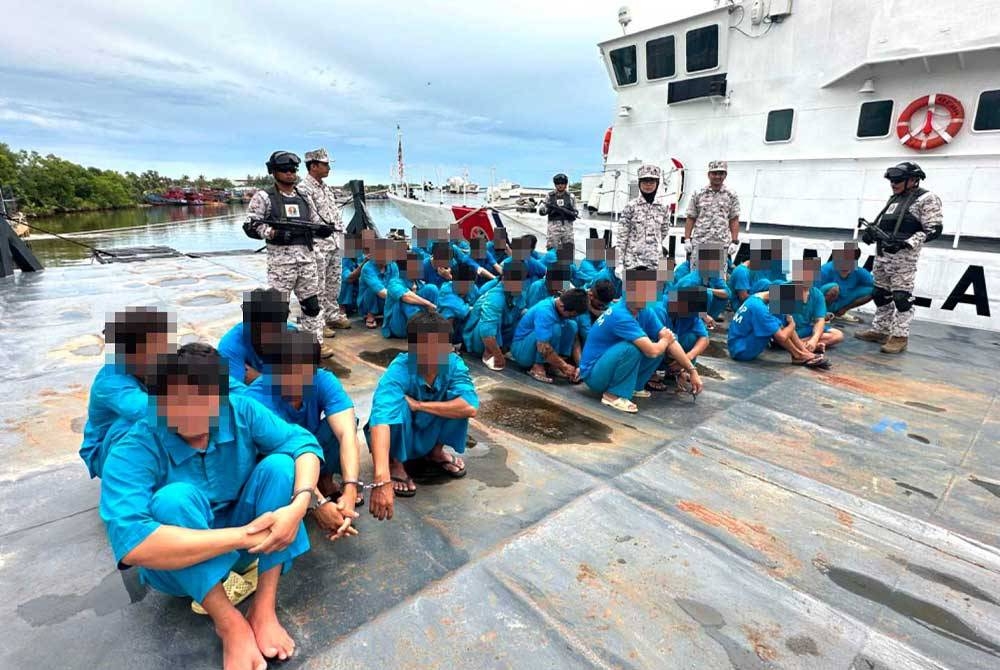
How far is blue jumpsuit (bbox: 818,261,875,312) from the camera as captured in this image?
5.73 m

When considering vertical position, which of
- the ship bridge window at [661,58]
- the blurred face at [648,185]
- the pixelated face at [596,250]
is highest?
the ship bridge window at [661,58]

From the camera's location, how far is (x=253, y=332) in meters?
2.40

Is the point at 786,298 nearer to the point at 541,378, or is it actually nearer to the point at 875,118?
the point at 541,378

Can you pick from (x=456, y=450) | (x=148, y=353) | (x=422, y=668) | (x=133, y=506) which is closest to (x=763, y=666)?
(x=422, y=668)

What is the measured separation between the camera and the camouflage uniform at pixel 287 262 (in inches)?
168

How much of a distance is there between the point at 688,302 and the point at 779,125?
605 centimetres

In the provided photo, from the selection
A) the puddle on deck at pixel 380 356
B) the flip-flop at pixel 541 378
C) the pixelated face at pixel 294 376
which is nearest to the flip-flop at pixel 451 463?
the pixelated face at pixel 294 376

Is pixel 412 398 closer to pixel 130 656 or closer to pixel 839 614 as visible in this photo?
pixel 130 656

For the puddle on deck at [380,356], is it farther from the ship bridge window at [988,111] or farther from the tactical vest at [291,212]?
the ship bridge window at [988,111]

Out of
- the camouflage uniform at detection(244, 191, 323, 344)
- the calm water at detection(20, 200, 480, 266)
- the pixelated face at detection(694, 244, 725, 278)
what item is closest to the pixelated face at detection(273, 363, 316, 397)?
the camouflage uniform at detection(244, 191, 323, 344)

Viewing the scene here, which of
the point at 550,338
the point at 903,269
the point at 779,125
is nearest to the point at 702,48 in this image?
the point at 779,125

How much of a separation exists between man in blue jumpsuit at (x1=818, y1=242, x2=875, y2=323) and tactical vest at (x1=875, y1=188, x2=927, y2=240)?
41cm

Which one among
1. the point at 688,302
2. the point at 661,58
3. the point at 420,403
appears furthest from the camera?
the point at 661,58

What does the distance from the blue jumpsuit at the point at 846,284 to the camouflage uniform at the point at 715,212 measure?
1103 millimetres
